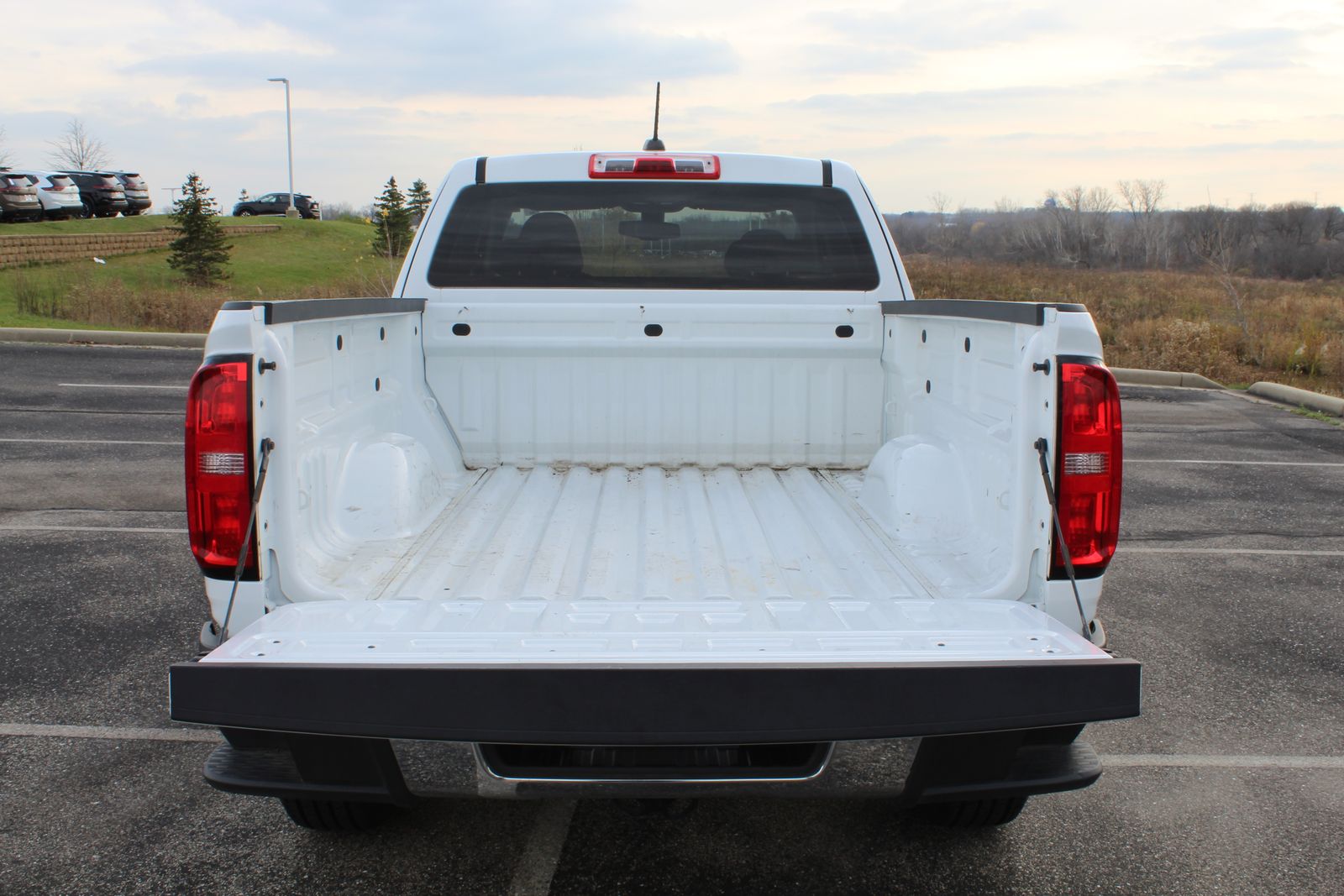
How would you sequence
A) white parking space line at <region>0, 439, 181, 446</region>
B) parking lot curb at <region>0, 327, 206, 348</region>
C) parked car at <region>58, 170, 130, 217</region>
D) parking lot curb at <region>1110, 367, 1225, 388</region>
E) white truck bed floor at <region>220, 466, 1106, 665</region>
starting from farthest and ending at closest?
parked car at <region>58, 170, 130, 217</region>
parking lot curb at <region>0, 327, 206, 348</region>
parking lot curb at <region>1110, 367, 1225, 388</region>
white parking space line at <region>0, 439, 181, 446</region>
white truck bed floor at <region>220, 466, 1106, 665</region>

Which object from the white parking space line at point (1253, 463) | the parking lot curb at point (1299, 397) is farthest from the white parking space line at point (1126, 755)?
the parking lot curb at point (1299, 397)

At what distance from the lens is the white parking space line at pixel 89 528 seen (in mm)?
6469

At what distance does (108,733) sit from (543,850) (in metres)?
Answer: 1.86

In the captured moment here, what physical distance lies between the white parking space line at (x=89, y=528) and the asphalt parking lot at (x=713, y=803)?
38mm

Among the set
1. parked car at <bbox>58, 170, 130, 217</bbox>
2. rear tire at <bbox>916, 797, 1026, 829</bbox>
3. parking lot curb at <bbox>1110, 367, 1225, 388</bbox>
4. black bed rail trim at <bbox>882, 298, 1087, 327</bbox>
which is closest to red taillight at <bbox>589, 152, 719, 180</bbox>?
black bed rail trim at <bbox>882, 298, 1087, 327</bbox>

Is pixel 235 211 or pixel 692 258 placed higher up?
pixel 235 211

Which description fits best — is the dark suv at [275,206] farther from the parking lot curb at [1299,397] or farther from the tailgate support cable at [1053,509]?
the tailgate support cable at [1053,509]

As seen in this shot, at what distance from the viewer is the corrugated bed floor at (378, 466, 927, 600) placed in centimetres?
300

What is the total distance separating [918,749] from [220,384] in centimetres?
181

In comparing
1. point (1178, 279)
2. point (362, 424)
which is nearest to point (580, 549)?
point (362, 424)

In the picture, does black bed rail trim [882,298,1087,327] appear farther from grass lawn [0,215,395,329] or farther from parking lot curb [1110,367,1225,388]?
grass lawn [0,215,395,329]

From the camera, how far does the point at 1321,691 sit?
14.3 ft

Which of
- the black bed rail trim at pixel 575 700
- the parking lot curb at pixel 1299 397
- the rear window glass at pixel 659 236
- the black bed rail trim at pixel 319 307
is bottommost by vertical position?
the parking lot curb at pixel 1299 397

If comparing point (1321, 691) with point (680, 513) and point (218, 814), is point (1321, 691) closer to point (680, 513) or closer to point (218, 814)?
point (680, 513)
